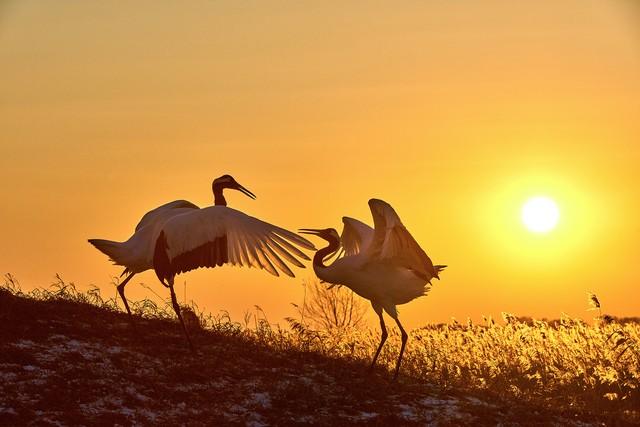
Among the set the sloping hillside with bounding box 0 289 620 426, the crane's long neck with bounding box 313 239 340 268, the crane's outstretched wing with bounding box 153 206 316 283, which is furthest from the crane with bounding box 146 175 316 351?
the crane's long neck with bounding box 313 239 340 268

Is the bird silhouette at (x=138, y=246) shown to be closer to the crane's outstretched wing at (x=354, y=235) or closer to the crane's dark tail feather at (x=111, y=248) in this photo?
the crane's dark tail feather at (x=111, y=248)

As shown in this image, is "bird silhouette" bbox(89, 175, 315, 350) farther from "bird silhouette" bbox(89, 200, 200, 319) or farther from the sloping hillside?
the sloping hillside

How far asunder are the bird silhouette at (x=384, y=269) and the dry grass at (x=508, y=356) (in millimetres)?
1049

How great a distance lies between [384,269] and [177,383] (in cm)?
392

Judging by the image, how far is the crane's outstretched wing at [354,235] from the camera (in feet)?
51.9

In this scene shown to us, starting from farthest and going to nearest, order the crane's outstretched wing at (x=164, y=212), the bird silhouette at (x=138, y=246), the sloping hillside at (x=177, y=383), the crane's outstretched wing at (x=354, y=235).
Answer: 1. the crane's outstretched wing at (x=354, y=235)
2. the crane's outstretched wing at (x=164, y=212)
3. the bird silhouette at (x=138, y=246)
4. the sloping hillside at (x=177, y=383)

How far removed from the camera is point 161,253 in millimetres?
13344

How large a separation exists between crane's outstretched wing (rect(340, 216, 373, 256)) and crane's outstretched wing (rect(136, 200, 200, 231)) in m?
2.79

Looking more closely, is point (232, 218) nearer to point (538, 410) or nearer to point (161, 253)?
point (161, 253)

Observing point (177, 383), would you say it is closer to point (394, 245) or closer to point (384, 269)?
point (394, 245)

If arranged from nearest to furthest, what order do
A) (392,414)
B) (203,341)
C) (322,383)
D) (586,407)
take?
(392,414) < (322,383) < (203,341) < (586,407)

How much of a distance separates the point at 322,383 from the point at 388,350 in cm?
440

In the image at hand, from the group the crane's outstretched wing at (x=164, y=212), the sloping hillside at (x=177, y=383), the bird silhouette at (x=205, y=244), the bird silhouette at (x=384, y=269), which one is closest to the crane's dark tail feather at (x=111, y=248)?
the bird silhouette at (x=205, y=244)

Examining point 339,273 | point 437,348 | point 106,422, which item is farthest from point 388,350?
point 106,422
